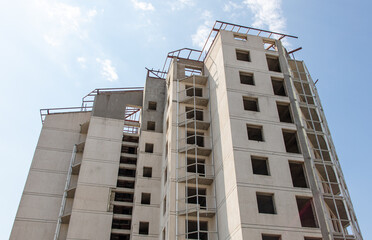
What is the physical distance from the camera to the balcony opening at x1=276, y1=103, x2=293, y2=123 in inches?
1296

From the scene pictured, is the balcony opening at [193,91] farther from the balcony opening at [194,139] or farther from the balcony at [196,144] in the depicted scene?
the balcony at [196,144]

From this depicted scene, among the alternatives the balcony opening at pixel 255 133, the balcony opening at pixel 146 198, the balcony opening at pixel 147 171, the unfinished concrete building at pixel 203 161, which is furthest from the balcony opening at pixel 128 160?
the balcony opening at pixel 255 133

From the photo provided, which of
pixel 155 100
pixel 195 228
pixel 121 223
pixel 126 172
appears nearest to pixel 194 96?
pixel 155 100

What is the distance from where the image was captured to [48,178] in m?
41.3

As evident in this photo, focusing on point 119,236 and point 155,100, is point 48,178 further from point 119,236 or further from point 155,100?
point 155,100

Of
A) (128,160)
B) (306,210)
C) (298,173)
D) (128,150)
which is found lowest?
(306,210)

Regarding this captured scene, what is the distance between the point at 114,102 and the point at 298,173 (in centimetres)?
2598

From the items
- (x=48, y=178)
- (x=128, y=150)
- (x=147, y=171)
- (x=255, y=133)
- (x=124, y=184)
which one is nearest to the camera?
(x=255, y=133)

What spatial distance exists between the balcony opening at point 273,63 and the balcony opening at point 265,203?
583 inches

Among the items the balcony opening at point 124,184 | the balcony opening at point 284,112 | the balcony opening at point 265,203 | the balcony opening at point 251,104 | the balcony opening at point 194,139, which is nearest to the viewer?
the balcony opening at point 265,203

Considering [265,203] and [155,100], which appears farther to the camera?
[155,100]

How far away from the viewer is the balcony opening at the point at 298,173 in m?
29.5

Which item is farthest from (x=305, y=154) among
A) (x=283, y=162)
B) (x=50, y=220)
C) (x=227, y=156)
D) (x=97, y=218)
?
(x=50, y=220)

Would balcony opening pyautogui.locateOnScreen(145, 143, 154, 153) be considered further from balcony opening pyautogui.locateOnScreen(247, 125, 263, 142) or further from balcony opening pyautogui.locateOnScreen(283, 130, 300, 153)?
balcony opening pyautogui.locateOnScreen(283, 130, 300, 153)
